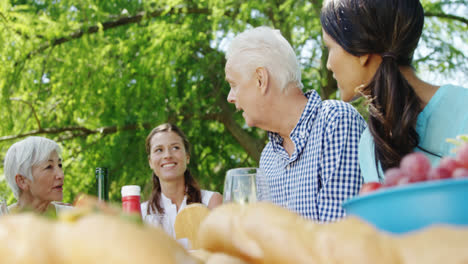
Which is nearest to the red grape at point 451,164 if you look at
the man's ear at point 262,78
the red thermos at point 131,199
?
the red thermos at point 131,199

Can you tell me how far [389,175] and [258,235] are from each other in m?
0.20

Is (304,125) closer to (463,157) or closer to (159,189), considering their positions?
(463,157)

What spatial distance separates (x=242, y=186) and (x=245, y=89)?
110 cm

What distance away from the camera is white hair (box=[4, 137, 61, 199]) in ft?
9.89

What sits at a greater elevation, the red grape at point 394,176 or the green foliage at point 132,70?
the green foliage at point 132,70

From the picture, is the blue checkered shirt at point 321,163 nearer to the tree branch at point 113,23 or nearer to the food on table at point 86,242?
the food on table at point 86,242

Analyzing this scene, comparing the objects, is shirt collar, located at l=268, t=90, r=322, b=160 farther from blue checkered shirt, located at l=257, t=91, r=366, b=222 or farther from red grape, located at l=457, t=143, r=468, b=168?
red grape, located at l=457, t=143, r=468, b=168

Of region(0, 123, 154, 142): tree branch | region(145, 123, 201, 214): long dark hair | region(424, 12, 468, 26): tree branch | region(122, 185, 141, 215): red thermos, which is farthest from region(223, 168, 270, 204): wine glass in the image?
region(424, 12, 468, 26): tree branch

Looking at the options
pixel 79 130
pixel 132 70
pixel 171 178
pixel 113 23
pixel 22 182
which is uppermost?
pixel 113 23

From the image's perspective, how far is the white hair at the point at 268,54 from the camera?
2062 mm

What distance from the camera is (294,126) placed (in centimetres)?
205

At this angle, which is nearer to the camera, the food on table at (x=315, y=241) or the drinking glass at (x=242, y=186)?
the food on table at (x=315, y=241)

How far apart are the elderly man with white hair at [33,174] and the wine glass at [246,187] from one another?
228 cm

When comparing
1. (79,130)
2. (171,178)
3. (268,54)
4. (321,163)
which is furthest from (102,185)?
(79,130)
